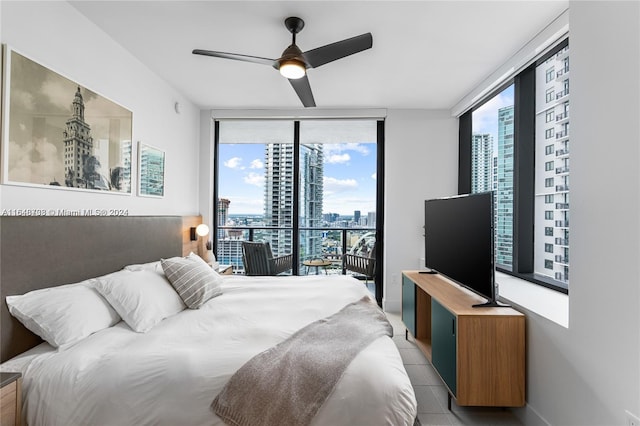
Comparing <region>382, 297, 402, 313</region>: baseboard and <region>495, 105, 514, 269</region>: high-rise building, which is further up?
<region>495, 105, 514, 269</region>: high-rise building

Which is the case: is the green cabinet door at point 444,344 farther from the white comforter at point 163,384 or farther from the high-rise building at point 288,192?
the high-rise building at point 288,192

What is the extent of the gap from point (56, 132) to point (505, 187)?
3730 millimetres

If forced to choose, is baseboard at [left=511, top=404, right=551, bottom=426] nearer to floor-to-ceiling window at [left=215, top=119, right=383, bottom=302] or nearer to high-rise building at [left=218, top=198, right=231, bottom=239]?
floor-to-ceiling window at [left=215, top=119, right=383, bottom=302]

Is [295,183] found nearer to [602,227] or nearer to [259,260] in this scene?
[259,260]

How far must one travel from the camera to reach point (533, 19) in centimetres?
227

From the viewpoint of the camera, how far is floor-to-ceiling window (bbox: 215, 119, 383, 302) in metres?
4.57

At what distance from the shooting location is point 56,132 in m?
1.98

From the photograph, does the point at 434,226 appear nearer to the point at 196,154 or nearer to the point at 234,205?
the point at 234,205

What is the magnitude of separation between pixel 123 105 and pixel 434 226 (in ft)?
10.1

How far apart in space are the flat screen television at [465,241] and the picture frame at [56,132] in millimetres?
2849

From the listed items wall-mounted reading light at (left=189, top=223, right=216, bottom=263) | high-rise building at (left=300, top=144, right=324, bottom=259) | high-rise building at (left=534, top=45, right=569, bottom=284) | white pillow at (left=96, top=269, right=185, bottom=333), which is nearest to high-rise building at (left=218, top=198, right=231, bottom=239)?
wall-mounted reading light at (left=189, top=223, right=216, bottom=263)

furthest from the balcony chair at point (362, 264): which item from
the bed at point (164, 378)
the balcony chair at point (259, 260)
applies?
the bed at point (164, 378)

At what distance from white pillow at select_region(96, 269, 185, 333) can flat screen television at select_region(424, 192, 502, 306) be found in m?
2.18

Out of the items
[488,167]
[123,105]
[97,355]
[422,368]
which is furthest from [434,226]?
[123,105]
